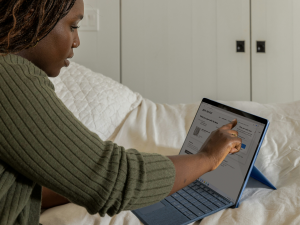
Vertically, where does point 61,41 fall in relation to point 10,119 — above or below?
above

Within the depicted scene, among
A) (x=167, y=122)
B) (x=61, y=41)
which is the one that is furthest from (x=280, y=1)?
(x=61, y=41)

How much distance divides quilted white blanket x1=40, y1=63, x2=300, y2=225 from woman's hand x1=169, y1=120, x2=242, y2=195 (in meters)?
0.18

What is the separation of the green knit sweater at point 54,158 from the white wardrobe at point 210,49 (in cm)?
150

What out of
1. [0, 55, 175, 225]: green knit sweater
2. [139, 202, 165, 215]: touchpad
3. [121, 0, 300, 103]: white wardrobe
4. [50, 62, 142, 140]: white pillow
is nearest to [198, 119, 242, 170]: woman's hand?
[0, 55, 175, 225]: green knit sweater

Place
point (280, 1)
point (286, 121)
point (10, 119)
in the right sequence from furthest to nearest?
point (280, 1) < point (286, 121) < point (10, 119)

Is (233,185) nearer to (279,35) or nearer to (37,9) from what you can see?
(37,9)

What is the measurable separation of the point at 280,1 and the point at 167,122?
1.25 meters

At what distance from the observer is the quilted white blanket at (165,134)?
0.81m

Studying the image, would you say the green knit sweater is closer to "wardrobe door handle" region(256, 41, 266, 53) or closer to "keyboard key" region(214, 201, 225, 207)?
"keyboard key" region(214, 201, 225, 207)

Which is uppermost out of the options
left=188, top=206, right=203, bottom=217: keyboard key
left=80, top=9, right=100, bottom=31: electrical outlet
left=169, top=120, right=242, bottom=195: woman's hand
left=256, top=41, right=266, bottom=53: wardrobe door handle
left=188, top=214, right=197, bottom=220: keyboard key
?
left=80, top=9, right=100, bottom=31: electrical outlet

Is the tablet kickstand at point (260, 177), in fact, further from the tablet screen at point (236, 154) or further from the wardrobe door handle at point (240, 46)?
the wardrobe door handle at point (240, 46)

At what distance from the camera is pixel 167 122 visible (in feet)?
4.19

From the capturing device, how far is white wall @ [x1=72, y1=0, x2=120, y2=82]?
2.01 meters

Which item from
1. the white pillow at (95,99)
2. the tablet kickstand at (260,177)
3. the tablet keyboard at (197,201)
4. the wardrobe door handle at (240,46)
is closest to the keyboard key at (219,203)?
the tablet keyboard at (197,201)
